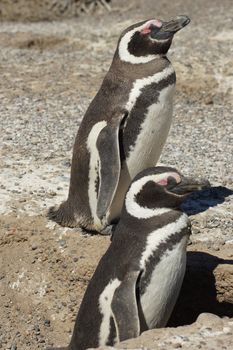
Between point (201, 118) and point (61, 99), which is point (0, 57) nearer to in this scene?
point (61, 99)

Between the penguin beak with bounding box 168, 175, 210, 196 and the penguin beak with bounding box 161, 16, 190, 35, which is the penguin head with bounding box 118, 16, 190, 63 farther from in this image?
the penguin beak with bounding box 168, 175, 210, 196

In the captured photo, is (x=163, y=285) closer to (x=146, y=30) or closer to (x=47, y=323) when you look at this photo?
(x=47, y=323)

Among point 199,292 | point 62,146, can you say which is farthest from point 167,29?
point 62,146

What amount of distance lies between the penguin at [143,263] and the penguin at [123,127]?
662 mm

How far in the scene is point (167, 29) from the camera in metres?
6.03

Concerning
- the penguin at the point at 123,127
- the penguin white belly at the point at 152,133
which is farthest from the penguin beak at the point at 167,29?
the penguin white belly at the point at 152,133

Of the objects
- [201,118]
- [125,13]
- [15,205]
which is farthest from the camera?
[125,13]

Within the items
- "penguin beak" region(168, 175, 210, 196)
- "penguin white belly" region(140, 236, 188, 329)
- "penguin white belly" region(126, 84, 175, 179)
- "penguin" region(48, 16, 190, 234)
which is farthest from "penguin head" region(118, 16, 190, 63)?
"penguin white belly" region(140, 236, 188, 329)

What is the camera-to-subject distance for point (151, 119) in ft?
19.0

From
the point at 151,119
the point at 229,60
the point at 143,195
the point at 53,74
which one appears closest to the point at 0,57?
the point at 53,74

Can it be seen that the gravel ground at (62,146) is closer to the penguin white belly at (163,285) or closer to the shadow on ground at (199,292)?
the shadow on ground at (199,292)

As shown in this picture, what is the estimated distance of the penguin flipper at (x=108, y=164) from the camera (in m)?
5.56

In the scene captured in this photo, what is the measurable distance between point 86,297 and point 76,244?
97 cm

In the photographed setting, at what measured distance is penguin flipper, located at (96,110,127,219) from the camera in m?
5.56
